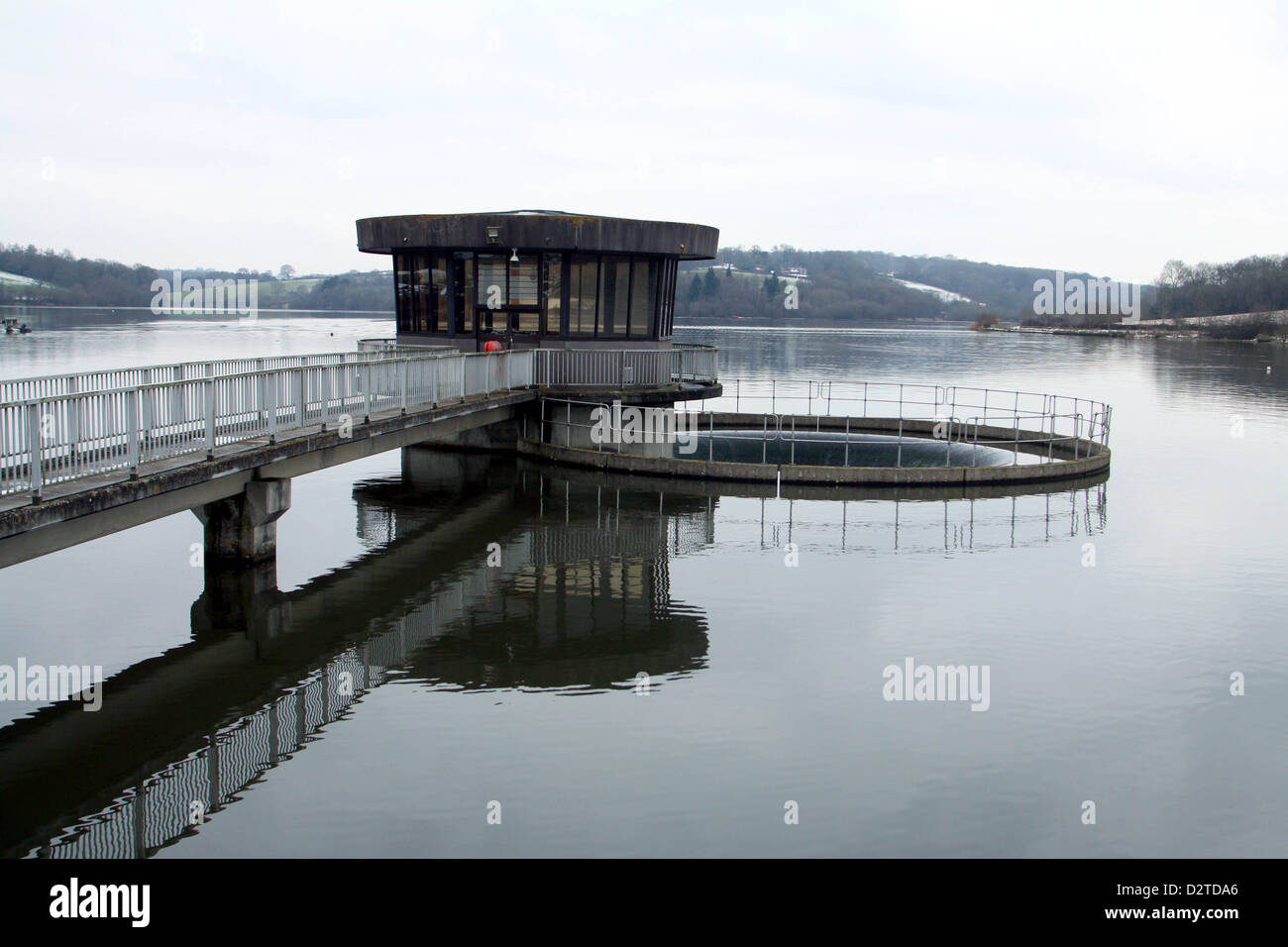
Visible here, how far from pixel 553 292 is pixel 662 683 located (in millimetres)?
19821

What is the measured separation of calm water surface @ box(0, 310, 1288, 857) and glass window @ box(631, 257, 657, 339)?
823 centimetres

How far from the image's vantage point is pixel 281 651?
15.9m

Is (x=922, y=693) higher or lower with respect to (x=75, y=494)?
lower

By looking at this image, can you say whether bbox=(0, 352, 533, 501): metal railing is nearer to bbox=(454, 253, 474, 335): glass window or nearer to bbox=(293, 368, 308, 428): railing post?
bbox=(293, 368, 308, 428): railing post

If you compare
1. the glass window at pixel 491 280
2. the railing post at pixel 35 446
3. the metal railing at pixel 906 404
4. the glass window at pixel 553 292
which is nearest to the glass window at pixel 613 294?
the glass window at pixel 553 292

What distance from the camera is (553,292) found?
32938 millimetres

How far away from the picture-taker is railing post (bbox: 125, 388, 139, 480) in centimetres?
1474

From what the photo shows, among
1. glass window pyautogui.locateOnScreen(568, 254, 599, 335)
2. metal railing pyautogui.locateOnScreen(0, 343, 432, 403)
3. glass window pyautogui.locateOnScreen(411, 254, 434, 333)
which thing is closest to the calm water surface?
metal railing pyautogui.locateOnScreen(0, 343, 432, 403)

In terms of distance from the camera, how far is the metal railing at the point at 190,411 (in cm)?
1318

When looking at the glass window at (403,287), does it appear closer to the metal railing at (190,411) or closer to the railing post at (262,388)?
the metal railing at (190,411)
